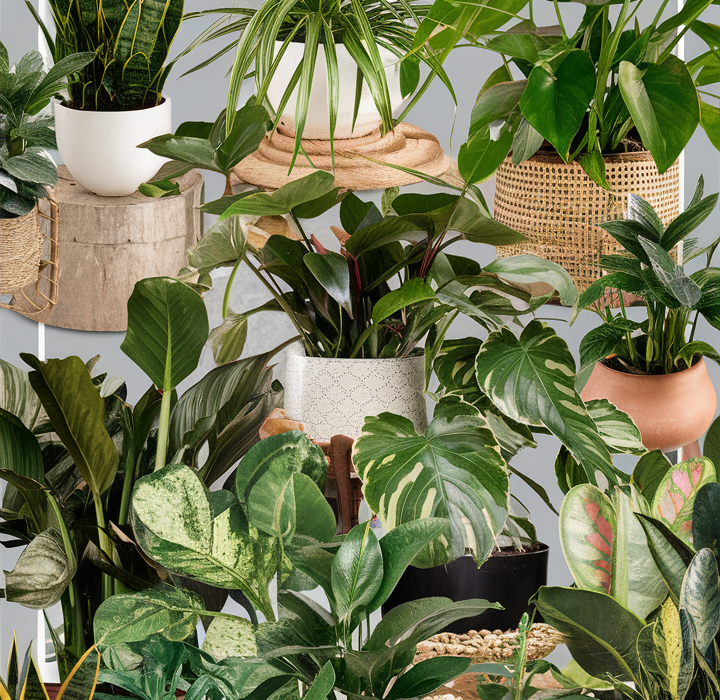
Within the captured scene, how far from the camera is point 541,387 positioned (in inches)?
30.1

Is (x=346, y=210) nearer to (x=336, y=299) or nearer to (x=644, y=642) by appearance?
(x=336, y=299)

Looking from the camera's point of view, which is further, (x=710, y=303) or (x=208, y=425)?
(x=710, y=303)

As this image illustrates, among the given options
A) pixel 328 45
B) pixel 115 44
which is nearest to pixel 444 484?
pixel 328 45

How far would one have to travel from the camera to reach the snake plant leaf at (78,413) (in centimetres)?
70

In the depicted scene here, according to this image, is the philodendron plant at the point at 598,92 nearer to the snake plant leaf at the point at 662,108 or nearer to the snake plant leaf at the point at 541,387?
the snake plant leaf at the point at 662,108

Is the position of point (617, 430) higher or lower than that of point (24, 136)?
lower

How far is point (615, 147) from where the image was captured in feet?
3.77

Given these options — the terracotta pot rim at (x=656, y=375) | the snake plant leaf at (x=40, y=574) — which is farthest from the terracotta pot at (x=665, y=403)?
the snake plant leaf at (x=40, y=574)

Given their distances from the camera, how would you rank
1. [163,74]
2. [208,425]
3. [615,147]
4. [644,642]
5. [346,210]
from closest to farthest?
[644,642] → [208,425] → [346,210] → [615,147] → [163,74]

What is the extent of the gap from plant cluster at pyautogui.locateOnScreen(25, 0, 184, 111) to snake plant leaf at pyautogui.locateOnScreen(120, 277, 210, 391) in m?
0.57

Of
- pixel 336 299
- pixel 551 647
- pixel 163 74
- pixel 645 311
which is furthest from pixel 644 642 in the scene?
pixel 163 74

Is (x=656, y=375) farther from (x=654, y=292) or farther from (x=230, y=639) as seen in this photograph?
(x=230, y=639)

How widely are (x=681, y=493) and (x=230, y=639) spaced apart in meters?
0.37

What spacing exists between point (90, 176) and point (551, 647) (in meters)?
0.95
